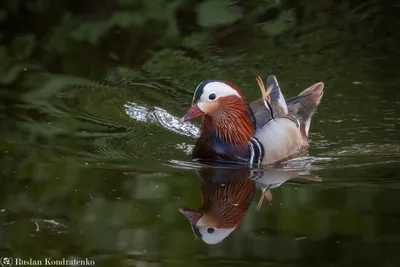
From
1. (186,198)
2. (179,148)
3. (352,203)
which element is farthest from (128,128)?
(352,203)

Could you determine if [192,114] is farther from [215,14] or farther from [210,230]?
[215,14]

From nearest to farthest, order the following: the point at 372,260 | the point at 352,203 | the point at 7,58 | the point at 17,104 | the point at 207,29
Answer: the point at 372,260
the point at 352,203
the point at 17,104
the point at 7,58
the point at 207,29

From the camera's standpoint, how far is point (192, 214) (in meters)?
7.20

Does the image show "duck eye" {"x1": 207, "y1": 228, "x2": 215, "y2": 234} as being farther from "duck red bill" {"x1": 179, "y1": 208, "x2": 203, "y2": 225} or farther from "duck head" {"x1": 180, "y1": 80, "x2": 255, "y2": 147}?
"duck head" {"x1": 180, "y1": 80, "x2": 255, "y2": 147}

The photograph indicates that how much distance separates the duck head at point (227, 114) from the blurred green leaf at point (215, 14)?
140 inches

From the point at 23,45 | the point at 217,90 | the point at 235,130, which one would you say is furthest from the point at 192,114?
the point at 23,45

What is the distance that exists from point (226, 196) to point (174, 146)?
1.40 m

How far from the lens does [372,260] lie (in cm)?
638

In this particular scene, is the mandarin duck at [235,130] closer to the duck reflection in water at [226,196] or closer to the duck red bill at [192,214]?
the duck reflection in water at [226,196]

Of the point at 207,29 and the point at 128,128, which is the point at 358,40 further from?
the point at 128,128

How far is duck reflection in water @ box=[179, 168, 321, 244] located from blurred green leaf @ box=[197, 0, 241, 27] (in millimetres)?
3977

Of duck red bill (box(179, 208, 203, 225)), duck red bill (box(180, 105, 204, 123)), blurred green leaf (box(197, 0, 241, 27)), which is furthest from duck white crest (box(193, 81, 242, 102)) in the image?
blurred green leaf (box(197, 0, 241, 27))

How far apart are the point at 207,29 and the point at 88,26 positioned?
1.40m

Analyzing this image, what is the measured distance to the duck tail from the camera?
927 centimetres
